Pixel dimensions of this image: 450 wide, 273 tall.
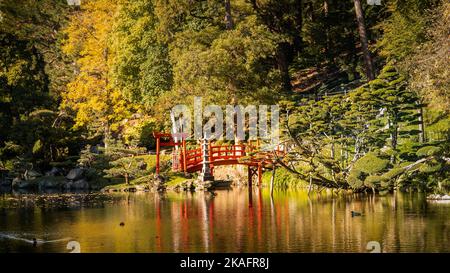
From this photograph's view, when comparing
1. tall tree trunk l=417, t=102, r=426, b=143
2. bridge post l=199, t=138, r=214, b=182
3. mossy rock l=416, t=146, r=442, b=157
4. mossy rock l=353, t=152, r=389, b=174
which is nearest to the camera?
mossy rock l=416, t=146, r=442, b=157

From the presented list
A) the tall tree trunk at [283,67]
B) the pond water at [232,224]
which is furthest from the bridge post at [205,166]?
the tall tree trunk at [283,67]

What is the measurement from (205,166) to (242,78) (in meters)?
5.72

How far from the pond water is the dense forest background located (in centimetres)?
271

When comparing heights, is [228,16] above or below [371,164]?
above

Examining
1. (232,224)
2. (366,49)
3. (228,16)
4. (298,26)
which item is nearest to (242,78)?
(228,16)

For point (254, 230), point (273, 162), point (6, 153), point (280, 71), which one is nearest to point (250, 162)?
point (273, 162)

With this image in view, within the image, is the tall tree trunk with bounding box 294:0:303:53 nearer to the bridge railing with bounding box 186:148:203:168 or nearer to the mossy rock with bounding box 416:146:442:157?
the bridge railing with bounding box 186:148:203:168

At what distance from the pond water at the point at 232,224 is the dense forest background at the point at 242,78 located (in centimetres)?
271

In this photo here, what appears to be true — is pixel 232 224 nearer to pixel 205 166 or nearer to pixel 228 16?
pixel 205 166

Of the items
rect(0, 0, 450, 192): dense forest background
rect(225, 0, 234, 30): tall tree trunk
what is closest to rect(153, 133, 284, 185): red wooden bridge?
rect(0, 0, 450, 192): dense forest background

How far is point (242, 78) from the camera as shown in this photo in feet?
149

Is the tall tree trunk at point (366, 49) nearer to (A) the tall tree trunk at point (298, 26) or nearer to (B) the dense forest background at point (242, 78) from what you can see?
(B) the dense forest background at point (242, 78)

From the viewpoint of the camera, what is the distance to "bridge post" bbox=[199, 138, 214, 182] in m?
41.9

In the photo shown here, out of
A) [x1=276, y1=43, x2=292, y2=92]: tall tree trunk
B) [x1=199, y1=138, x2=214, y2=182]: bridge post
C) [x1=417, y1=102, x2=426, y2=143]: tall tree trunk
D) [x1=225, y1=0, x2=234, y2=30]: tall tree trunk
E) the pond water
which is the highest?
[x1=225, y1=0, x2=234, y2=30]: tall tree trunk
